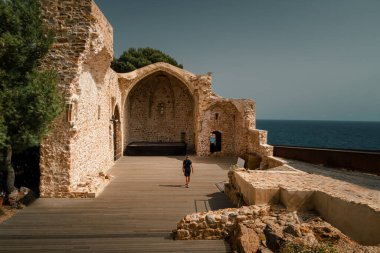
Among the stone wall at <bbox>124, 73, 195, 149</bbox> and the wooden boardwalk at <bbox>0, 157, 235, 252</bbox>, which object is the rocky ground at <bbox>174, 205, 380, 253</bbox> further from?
the stone wall at <bbox>124, 73, 195, 149</bbox>

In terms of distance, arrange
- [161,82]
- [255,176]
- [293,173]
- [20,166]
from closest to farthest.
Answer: [255,176] < [293,173] < [20,166] < [161,82]

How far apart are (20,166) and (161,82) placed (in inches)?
577

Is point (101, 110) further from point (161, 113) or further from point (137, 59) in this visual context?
point (137, 59)

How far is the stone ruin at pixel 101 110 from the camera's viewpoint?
8.80m

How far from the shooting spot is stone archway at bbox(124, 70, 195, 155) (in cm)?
2253

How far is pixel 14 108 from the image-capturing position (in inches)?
288

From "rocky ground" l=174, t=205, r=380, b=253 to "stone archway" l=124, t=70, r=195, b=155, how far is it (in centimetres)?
1611

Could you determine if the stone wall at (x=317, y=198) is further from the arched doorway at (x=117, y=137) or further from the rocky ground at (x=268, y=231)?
the arched doorway at (x=117, y=137)

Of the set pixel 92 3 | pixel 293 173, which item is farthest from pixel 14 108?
pixel 293 173

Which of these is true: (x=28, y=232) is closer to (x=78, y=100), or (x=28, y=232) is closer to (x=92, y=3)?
(x=78, y=100)

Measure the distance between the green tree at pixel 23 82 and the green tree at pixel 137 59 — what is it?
20997mm

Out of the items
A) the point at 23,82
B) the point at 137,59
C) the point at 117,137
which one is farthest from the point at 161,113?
the point at 23,82

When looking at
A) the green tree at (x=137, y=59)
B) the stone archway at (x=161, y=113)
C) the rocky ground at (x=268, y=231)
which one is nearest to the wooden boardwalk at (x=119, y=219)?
the rocky ground at (x=268, y=231)

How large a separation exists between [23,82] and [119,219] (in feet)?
16.5
